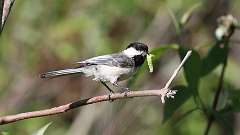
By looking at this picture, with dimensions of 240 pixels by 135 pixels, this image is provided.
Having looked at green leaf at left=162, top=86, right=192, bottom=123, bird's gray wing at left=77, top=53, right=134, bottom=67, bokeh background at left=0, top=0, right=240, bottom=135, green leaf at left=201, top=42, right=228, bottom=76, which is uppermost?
bokeh background at left=0, top=0, right=240, bottom=135

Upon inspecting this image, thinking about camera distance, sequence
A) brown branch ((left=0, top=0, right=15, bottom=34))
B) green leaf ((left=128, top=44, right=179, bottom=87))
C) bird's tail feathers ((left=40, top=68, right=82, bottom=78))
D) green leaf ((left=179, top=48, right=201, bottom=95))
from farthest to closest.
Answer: green leaf ((left=179, top=48, right=201, bottom=95)) < green leaf ((left=128, top=44, right=179, bottom=87)) < bird's tail feathers ((left=40, top=68, right=82, bottom=78)) < brown branch ((left=0, top=0, right=15, bottom=34))

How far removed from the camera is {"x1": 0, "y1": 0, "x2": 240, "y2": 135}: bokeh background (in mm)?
6105

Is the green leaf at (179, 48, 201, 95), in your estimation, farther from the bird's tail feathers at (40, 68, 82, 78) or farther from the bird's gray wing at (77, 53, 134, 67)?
the bird's tail feathers at (40, 68, 82, 78)

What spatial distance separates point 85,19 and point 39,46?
28.7 inches

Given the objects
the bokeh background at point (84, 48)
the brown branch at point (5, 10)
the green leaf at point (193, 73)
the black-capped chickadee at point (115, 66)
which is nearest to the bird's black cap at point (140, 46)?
the black-capped chickadee at point (115, 66)

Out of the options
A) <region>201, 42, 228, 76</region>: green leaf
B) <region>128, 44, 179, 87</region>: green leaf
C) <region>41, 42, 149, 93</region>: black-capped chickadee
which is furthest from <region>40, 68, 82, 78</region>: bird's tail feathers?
<region>201, 42, 228, 76</region>: green leaf

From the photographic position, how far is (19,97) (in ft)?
22.7

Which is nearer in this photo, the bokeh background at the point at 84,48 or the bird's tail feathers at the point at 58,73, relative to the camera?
the bird's tail feathers at the point at 58,73

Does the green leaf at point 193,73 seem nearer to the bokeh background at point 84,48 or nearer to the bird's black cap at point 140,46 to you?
the bird's black cap at point 140,46

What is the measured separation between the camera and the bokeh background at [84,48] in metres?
6.11

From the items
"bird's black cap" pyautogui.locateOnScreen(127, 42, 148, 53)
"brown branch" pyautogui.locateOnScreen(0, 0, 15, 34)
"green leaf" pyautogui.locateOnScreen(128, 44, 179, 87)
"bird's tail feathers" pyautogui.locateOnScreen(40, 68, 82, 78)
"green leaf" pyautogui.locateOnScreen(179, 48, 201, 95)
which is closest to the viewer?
"brown branch" pyautogui.locateOnScreen(0, 0, 15, 34)

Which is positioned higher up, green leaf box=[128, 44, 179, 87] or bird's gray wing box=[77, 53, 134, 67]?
bird's gray wing box=[77, 53, 134, 67]

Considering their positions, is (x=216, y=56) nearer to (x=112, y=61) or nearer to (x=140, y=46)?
(x=140, y=46)

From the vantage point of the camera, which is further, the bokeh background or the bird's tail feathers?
the bokeh background
